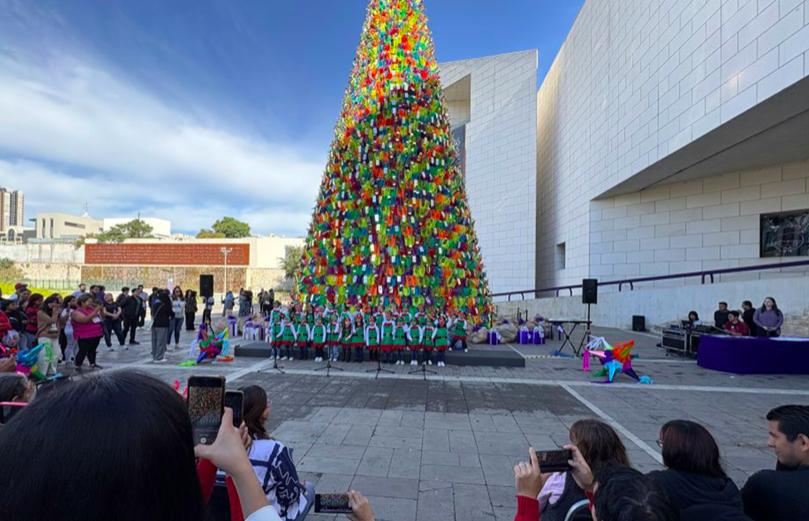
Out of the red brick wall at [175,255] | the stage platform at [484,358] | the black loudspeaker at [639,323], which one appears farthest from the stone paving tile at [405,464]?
the red brick wall at [175,255]

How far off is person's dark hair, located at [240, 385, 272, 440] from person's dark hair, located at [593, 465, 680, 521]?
1.67m

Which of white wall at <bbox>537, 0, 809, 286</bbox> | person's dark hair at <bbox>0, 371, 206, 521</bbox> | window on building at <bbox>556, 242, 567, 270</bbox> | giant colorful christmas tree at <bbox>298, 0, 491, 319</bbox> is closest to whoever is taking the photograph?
person's dark hair at <bbox>0, 371, 206, 521</bbox>

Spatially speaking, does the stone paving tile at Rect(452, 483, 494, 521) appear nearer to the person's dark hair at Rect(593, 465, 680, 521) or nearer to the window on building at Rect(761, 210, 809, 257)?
the person's dark hair at Rect(593, 465, 680, 521)

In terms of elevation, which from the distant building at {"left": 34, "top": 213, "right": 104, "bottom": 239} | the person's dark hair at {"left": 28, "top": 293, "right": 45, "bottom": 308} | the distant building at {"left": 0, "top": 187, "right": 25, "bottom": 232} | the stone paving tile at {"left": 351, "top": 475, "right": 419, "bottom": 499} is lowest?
the stone paving tile at {"left": 351, "top": 475, "right": 419, "bottom": 499}

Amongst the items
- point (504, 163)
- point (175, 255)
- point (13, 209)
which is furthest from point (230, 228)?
point (13, 209)

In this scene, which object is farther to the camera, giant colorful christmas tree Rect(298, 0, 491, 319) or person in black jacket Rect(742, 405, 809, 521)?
giant colorful christmas tree Rect(298, 0, 491, 319)

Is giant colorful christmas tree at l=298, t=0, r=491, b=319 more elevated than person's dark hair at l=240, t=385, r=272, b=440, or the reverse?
giant colorful christmas tree at l=298, t=0, r=491, b=319

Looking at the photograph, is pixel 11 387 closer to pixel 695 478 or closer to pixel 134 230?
pixel 695 478

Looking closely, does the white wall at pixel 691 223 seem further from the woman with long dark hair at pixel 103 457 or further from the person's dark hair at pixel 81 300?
the woman with long dark hair at pixel 103 457

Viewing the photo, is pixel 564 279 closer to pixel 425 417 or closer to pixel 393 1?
pixel 393 1

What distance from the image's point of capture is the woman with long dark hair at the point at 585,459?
2070mm

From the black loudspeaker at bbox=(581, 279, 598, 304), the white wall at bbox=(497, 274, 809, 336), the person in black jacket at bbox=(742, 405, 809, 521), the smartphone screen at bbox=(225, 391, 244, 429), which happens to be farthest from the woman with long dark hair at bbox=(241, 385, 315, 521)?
the white wall at bbox=(497, 274, 809, 336)

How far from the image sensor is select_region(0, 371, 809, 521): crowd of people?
64cm

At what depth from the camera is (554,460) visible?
74.3 inches
